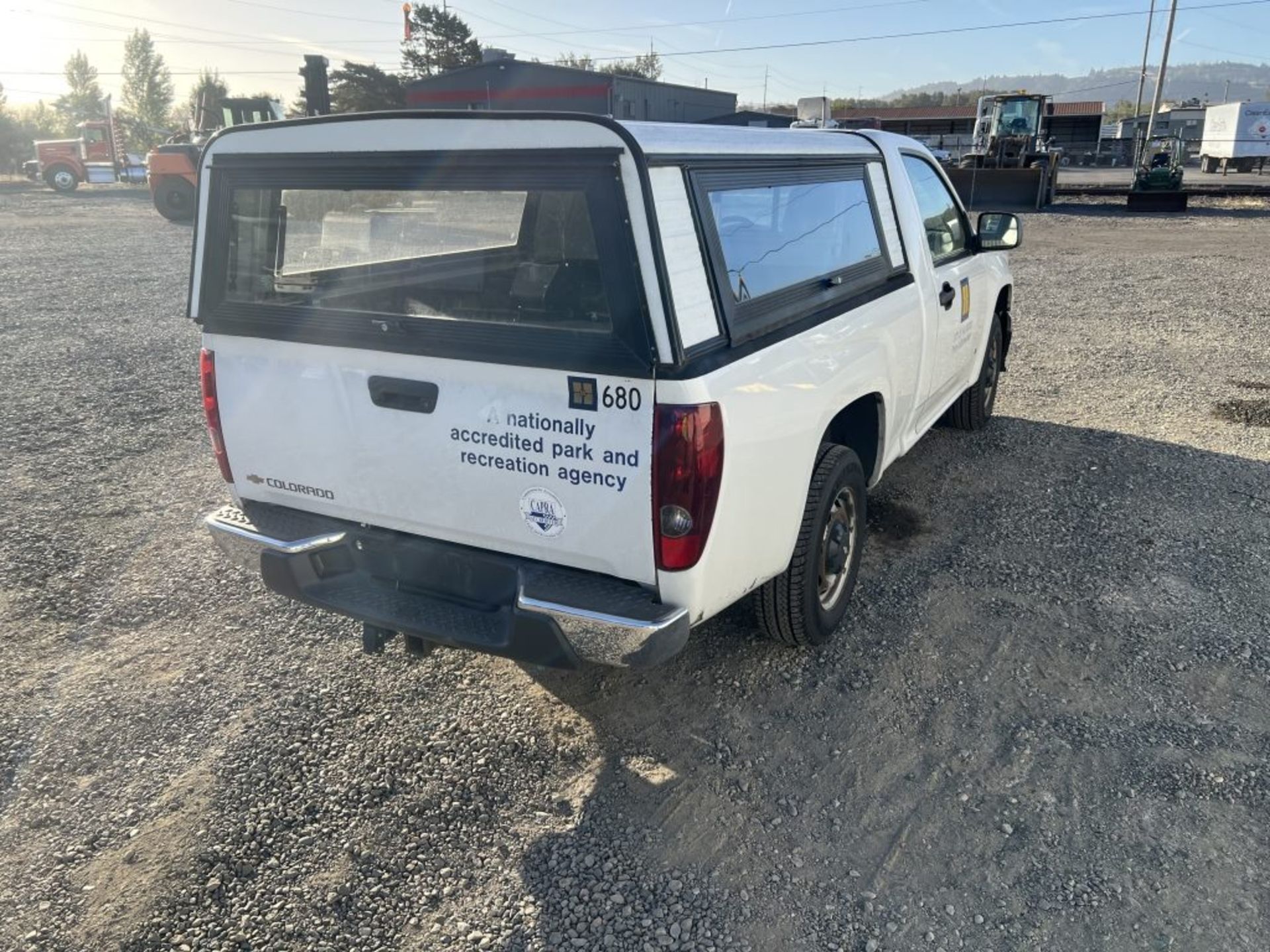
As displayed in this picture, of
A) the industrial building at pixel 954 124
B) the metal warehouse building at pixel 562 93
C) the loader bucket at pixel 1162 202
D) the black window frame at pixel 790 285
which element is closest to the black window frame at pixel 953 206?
the black window frame at pixel 790 285

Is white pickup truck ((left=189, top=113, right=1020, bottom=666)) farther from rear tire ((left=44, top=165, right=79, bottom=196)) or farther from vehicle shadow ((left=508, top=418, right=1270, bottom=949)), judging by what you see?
rear tire ((left=44, top=165, right=79, bottom=196))

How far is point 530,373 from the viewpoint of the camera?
9.09 feet

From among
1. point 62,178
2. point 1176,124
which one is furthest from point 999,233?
point 1176,124

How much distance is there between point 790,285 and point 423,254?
132cm

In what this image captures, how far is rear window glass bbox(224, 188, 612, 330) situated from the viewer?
9.26 feet

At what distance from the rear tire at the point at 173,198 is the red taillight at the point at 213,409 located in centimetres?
2358

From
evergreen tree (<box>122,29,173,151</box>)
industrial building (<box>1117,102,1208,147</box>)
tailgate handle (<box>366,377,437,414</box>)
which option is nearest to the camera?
tailgate handle (<box>366,377,437,414</box>)

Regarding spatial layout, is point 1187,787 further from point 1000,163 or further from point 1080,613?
point 1000,163

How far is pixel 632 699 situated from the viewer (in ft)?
11.6

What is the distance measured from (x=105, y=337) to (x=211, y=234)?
26.2ft

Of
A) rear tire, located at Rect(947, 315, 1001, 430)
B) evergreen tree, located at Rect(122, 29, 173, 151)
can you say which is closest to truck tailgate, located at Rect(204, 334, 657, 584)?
rear tire, located at Rect(947, 315, 1001, 430)

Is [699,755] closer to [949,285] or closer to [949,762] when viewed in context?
[949,762]

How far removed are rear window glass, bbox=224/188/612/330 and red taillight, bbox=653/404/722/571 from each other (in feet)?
1.21

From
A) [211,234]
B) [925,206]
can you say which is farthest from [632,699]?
[925,206]
